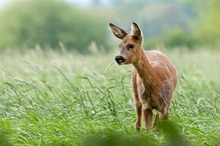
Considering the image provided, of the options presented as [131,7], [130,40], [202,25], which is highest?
[131,7]

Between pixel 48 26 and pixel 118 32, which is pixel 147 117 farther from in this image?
pixel 48 26

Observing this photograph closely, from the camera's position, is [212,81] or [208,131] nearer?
[208,131]

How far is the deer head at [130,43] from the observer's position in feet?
18.9

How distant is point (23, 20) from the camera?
51.7m

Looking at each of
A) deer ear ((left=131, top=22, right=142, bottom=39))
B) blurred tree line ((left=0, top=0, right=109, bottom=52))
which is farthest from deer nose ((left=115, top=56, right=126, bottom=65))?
blurred tree line ((left=0, top=0, right=109, bottom=52))

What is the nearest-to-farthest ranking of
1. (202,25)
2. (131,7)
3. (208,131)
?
(208,131) → (202,25) → (131,7)

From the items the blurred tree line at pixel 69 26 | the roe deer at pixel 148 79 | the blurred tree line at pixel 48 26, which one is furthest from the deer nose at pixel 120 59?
the blurred tree line at pixel 48 26

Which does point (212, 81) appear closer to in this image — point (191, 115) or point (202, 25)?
point (191, 115)

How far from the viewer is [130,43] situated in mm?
5793

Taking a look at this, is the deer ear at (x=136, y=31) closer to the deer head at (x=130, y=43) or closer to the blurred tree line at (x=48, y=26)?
the deer head at (x=130, y=43)

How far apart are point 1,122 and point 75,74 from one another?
453 centimetres

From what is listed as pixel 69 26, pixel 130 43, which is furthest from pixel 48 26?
pixel 130 43

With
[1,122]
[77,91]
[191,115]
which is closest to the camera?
[1,122]

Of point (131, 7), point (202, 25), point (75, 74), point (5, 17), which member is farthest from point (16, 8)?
point (75, 74)
